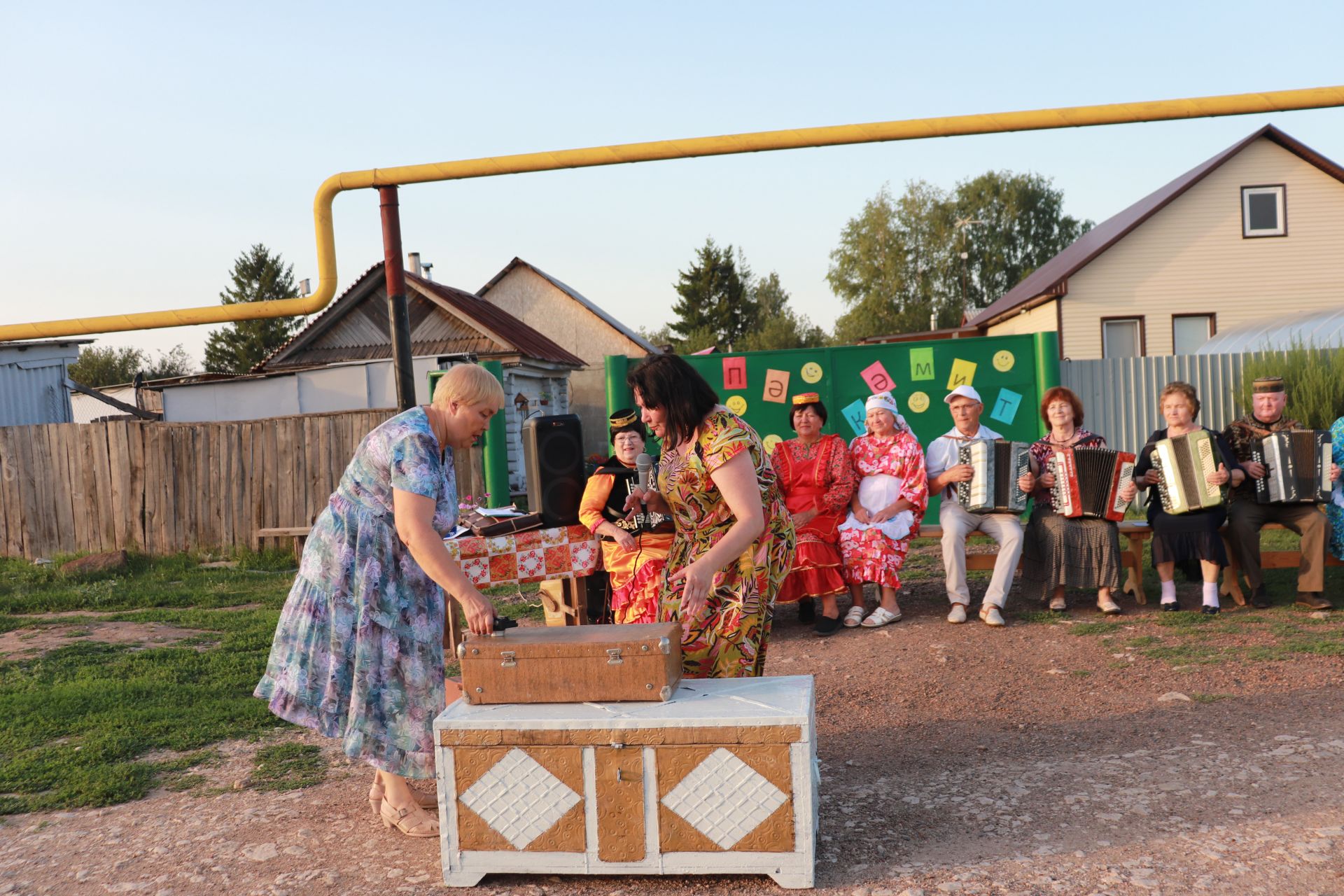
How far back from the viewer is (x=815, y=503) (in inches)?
322

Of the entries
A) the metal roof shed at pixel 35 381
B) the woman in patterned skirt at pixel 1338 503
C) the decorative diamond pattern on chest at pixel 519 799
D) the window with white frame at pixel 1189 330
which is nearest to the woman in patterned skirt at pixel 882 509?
the woman in patterned skirt at pixel 1338 503

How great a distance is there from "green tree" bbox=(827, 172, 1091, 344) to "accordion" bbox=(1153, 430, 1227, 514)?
161 ft

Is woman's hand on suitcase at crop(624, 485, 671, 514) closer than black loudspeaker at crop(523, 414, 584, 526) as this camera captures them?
Yes

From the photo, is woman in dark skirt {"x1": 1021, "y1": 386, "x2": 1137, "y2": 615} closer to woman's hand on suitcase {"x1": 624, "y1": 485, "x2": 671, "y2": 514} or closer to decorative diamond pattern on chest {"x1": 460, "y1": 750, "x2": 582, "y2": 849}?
woman's hand on suitcase {"x1": 624, "y1": 485, "x2": 671, "y2": 514}

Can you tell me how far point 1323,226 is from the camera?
25.5 meters

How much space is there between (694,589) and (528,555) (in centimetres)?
345

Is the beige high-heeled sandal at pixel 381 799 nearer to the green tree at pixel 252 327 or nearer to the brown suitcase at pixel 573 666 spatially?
the brown suitcase at pixel 573 666

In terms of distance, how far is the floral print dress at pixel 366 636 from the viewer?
4.11 metres

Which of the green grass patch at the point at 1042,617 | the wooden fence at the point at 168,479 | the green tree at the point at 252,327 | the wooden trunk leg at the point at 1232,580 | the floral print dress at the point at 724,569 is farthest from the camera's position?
the green tree at the point at 252,327

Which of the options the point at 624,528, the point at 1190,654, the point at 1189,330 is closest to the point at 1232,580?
the point at 1190,654

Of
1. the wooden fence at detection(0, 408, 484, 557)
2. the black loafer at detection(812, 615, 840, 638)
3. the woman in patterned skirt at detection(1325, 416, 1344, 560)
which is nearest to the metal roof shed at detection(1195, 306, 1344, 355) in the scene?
the woman in patterned skirt at detection(1325, 416, 1344, 560)

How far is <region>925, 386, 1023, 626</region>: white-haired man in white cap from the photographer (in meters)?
7.83

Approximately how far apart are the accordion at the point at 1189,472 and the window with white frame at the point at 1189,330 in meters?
20.1

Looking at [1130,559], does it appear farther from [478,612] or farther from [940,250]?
[940,250]
